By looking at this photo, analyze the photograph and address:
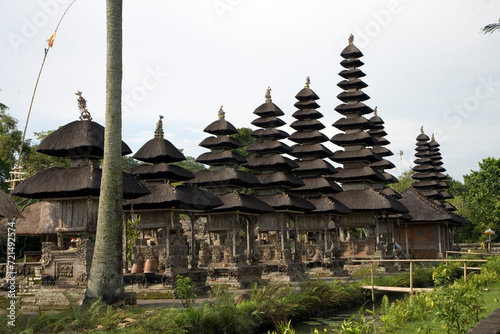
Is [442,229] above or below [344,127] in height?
below

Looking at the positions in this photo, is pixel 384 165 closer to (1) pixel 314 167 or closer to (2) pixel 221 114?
(1) pixel 314 167

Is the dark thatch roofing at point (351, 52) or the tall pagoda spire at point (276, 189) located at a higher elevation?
the dark thatch roofing at point (351, 52)

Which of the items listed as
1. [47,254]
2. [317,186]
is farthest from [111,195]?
[317,186]

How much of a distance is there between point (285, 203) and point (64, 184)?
1490 cm

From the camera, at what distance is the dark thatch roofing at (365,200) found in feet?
122

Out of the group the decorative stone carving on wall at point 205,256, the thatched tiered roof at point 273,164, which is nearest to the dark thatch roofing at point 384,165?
the thatched tiered roof at point 273,164

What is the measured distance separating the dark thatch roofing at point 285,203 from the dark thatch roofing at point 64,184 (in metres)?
13.0

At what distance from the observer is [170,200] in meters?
23.7

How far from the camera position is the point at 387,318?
14.7m

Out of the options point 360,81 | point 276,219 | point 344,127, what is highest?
point 360,81

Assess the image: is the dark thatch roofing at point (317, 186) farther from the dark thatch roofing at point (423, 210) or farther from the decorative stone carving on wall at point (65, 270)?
the decorative stone carving on wall at point (65, 270)

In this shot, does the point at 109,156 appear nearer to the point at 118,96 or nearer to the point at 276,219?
the point at 118,96

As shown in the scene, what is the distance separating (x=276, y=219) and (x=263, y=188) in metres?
Result: 2.03

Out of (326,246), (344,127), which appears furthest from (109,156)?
(344,127)
